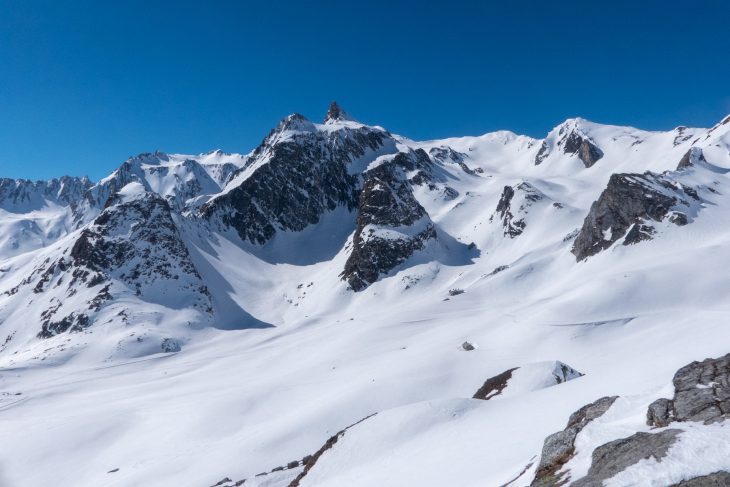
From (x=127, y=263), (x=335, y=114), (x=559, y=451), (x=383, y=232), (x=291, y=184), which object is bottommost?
(x=559, y=451)

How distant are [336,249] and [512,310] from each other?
263ft

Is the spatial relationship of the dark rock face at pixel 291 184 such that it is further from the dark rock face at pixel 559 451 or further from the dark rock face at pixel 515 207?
the dark rock face at pixel 559 451

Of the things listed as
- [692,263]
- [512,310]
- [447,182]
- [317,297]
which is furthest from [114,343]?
[447,182]

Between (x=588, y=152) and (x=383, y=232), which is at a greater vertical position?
(x=588, y=152)

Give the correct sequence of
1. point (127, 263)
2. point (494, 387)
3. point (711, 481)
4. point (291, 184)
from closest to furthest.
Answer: point (711, 481)
point (494, 387)
point (127, 263)
point (291, 184)

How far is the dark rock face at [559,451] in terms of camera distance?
11.7m

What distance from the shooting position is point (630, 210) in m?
79.1

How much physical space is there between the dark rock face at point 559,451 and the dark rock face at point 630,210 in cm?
6943

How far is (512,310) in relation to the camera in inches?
2512

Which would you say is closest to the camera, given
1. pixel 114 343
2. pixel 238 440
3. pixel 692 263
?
pixel 238 440

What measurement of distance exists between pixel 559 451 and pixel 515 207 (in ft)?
360

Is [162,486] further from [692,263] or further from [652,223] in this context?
[652,223]

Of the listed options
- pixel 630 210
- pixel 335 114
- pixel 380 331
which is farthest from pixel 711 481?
pixel 335 114

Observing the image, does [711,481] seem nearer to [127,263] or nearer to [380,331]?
[380,331]
